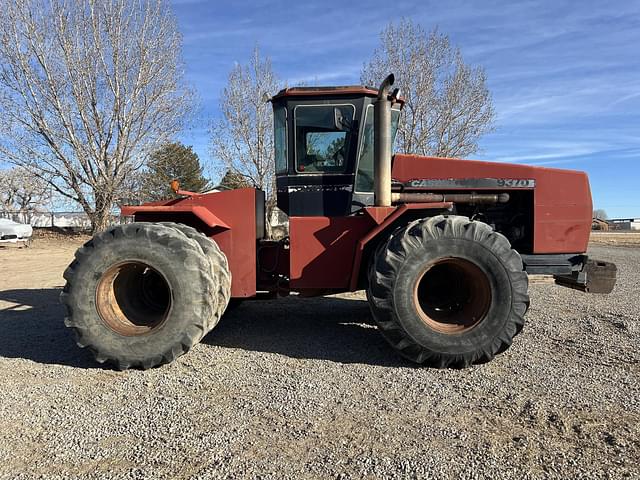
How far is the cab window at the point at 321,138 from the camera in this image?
4.82 m

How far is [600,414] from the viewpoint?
311 cm

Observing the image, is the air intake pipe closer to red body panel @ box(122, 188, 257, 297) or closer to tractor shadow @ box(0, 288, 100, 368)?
red body panel @ box(122, 188, 257, 297)

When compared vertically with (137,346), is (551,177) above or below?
above

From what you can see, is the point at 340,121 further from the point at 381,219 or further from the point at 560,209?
the point at 560,209

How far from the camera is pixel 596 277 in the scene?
471 centimetres

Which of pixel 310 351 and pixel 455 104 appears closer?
pixel 310 351

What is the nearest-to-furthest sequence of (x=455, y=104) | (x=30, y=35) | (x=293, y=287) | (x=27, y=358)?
(x=27, y=358) < (x=293, y=287) < (x=30, y=35) < (x=455, y=104)

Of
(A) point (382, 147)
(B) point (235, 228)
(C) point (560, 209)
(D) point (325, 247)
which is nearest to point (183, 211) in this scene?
(B) point (235, 228)

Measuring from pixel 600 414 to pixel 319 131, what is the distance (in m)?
3.54

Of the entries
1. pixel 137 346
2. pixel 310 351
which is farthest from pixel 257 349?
pixel 137 346

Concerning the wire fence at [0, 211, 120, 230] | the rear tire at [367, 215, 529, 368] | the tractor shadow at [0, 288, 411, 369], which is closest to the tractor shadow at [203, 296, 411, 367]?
the tractor shadow at [0, 288, 411, 369]

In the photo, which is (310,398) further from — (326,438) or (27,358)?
(27,358)

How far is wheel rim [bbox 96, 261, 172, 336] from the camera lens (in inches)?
165

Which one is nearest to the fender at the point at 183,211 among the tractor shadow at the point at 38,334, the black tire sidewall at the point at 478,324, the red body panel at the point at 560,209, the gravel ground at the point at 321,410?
the gravel ground at the point at 321,410
